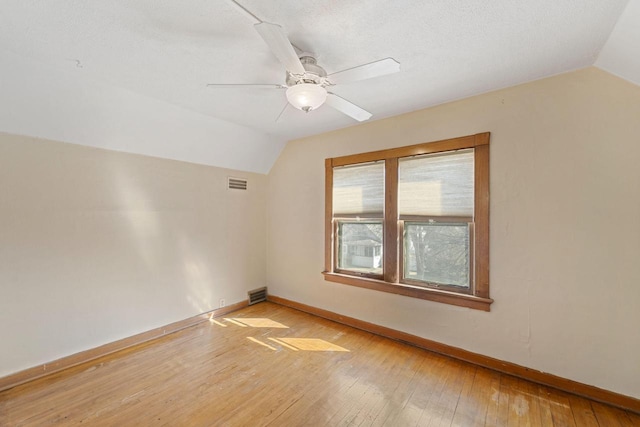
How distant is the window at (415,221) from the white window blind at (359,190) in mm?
13

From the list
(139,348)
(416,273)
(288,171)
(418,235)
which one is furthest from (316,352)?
(288,171)

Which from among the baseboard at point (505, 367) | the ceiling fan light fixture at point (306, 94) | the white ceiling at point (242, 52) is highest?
the white ceiling at point (242, 52)

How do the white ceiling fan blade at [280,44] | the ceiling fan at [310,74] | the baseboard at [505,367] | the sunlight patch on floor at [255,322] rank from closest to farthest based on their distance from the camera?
the white ceiling fan blade at [280,44] → the ceiling fan at [310,74] → the baseboard at [505,367] → the sunlight patch on floor at [255,322]

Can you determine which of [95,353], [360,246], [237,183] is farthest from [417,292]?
[95,353]

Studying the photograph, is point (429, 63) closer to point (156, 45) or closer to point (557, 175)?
point (557, 175)

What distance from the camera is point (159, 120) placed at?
284cm

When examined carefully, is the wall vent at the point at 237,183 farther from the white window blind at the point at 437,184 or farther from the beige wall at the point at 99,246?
the white window blind at the point at 437,184

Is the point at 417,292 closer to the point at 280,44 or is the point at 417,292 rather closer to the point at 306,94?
the point at 306,94

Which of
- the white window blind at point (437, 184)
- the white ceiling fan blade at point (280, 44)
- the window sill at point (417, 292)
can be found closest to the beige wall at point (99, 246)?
the window sill at point (417, 292)

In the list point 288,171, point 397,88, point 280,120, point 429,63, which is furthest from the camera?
point 288,171

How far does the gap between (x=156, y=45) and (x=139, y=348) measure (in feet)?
9.75

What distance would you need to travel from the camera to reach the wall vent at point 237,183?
155 inches

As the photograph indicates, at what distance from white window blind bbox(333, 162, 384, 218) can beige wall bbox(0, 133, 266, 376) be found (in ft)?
5.43

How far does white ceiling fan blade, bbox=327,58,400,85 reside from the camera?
4.91ft
